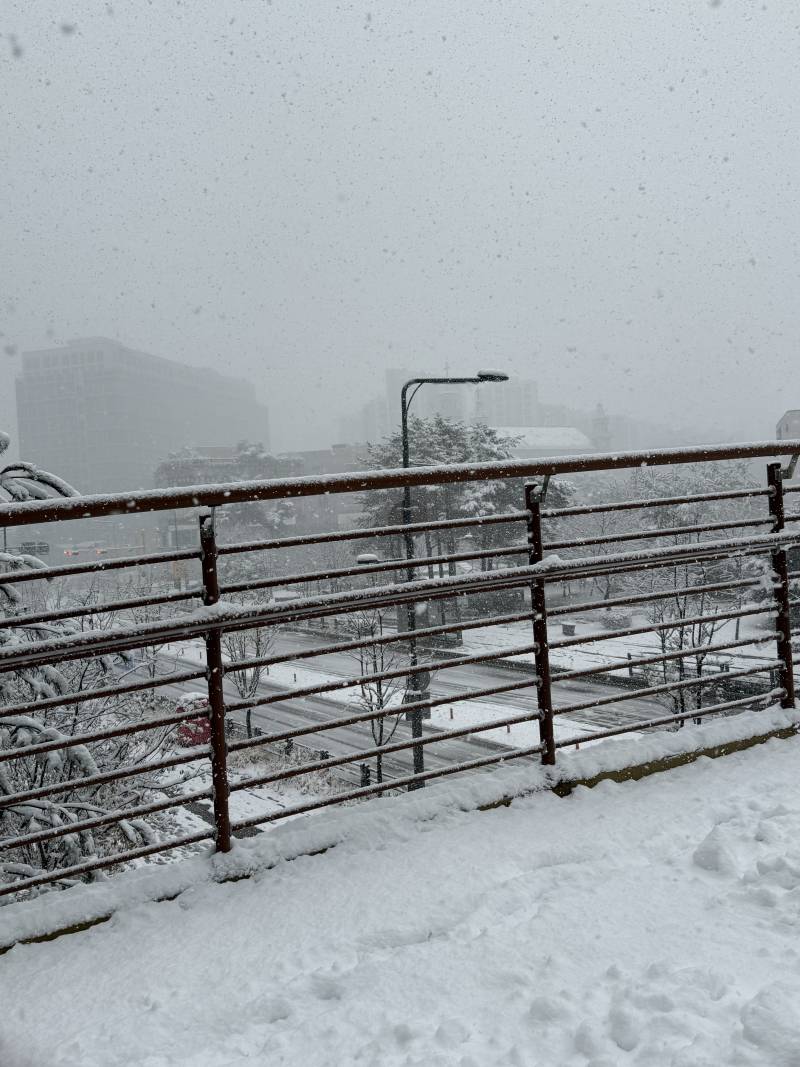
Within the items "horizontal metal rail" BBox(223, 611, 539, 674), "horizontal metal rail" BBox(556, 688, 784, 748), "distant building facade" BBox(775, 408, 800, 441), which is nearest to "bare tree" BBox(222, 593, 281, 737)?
"horizontal metal rail" BBox(223, 611, 539, 674)

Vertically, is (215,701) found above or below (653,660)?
above

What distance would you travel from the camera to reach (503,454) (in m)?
35.5

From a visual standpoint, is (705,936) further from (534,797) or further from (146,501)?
(146,501)

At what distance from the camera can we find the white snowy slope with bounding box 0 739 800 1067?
5.60 feet

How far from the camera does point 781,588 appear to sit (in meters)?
3.76

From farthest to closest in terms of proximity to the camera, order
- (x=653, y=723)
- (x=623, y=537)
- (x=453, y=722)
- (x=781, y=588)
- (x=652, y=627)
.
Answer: (x=453, y=722)
(x=781, y=588)
(x=652, y=627)
(x=653, y=723)
(x=623, y=537)

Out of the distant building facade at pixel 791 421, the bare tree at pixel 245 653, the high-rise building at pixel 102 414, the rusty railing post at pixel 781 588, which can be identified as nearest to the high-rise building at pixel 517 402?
the high-rise building at pixel 102 414

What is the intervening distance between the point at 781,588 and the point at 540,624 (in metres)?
1.37

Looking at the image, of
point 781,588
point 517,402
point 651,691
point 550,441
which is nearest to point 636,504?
point 651,691

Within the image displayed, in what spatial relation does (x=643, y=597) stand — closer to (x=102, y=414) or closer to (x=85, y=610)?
(x=85, y=610)

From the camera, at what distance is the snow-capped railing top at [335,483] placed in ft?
7.57

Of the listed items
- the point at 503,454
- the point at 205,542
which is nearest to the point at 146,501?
the point at 205,542

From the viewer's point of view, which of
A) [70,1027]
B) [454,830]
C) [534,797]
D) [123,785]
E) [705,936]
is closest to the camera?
[70,1027]

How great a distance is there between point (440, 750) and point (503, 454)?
1630 centimetres
